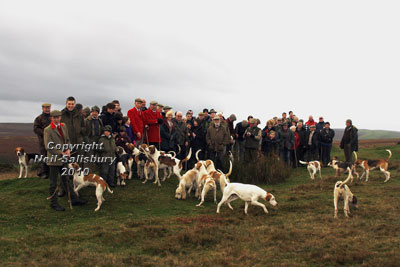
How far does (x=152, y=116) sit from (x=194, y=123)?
2.73m

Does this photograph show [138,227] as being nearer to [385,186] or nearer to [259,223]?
[259,223]

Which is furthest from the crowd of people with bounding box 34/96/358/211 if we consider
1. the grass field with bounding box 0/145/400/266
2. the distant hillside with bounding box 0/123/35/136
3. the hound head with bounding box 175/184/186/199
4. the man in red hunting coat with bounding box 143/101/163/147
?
the distant hillside with bounding box 0/123/35/136

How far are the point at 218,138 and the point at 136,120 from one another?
3.29 metres

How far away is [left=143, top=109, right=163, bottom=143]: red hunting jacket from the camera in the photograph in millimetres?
11766

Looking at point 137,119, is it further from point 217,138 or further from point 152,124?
point 217,138

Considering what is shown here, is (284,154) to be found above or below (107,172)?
above

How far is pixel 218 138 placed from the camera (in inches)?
498

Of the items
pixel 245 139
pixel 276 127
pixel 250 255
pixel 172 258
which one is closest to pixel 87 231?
pixel 172 258

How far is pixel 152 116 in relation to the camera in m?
11.8

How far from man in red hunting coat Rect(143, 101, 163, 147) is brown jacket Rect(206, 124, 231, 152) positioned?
2.07 metres

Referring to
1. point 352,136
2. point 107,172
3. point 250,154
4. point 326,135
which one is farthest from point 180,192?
point 326,135

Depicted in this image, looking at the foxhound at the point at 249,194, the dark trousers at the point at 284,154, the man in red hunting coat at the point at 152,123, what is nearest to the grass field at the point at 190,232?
the foxhound at the point at 249,194

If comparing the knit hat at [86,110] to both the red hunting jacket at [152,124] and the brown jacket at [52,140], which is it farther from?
the brown jacket at [52,140]

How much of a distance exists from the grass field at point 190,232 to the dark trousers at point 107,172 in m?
0.52
